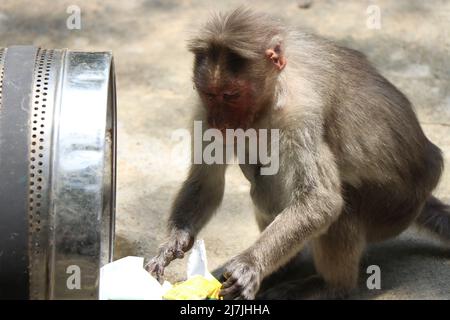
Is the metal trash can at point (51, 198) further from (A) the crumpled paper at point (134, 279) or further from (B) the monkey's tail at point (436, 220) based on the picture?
(B) the monkey's tail at point (436, 220)

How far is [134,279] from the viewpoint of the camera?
4.93 m

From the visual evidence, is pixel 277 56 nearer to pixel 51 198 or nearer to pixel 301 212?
pixel 301 212

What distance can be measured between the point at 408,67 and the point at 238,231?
2.98 metres

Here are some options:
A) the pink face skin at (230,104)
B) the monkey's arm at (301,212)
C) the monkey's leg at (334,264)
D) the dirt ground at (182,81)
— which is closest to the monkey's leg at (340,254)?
the monkey's leg at (334,264)

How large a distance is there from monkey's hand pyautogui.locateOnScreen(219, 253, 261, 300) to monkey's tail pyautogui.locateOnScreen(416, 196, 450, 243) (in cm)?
169

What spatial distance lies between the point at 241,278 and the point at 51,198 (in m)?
1.20

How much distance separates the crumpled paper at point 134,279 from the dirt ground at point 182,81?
1131 mm

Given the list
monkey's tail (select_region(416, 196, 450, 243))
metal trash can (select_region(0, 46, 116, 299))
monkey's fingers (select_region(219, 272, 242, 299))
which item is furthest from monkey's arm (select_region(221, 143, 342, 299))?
monkey's tail (select_region(416, 196, 450, 243))

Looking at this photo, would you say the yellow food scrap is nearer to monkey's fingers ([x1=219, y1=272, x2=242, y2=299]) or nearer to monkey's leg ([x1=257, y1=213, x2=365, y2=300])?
monkey's fingers ([x1=219, y1=272, x2=242, y2=299])

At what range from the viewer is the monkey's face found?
5.17 metres

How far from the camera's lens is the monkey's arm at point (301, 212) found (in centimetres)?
531

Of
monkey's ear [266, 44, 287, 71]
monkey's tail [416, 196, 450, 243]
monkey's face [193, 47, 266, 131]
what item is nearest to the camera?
monkey's face [193, 47, 266, 131]

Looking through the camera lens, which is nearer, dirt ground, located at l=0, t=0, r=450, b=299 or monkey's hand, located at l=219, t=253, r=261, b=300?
monkey's hand, located at l=219, t=253, r=261, b=300
